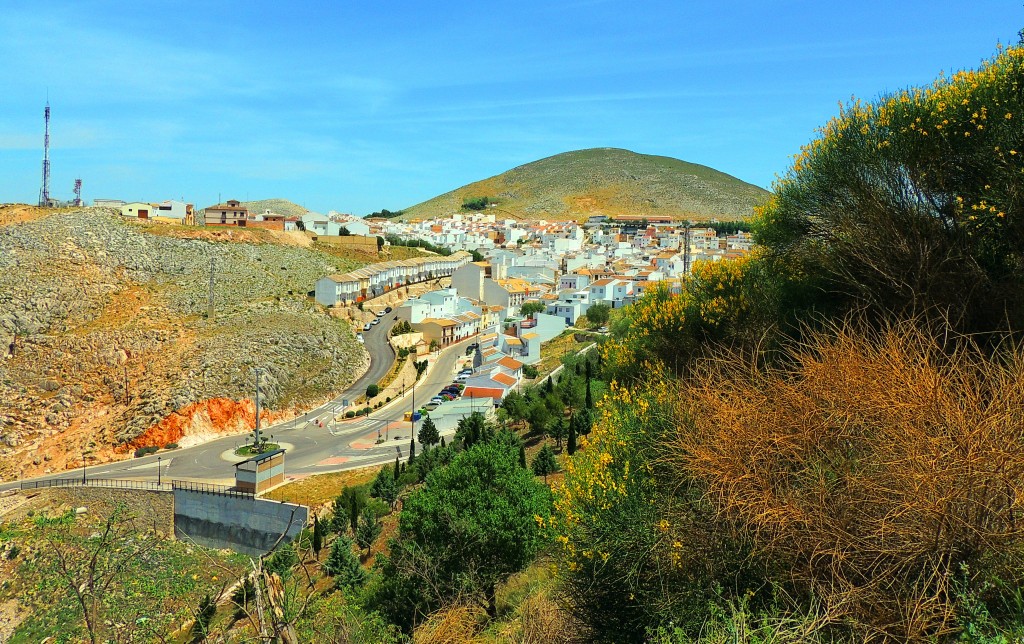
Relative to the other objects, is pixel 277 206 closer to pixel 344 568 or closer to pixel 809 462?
pixel 344 568

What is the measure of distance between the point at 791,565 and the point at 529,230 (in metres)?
99.8

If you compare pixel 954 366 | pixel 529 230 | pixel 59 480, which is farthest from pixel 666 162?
pixel 954 366

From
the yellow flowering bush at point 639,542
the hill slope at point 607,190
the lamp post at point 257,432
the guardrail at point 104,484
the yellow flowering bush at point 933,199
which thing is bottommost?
the guardrail at point 104,484

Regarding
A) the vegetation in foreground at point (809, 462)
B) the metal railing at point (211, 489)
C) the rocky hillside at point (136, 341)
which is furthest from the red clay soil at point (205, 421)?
the vegetation in foreground at point (809, 462)

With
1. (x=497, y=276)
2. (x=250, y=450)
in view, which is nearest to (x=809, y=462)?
(x=250, y=450)

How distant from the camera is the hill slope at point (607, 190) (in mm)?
135250

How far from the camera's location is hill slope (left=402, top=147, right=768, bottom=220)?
13525 cm

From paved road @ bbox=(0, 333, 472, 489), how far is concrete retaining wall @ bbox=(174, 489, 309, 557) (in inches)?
81.2

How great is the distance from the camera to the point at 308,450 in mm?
29141

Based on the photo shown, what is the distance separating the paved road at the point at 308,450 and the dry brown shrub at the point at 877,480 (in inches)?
889

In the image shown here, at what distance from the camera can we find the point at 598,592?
23.3 ft

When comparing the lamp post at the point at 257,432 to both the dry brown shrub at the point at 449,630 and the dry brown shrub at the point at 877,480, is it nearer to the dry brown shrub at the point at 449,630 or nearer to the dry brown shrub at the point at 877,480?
the dry brown shrub at the point at 449,630

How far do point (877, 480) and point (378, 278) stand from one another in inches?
1990

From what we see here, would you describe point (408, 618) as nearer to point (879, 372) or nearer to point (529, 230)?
point (879, 372)
